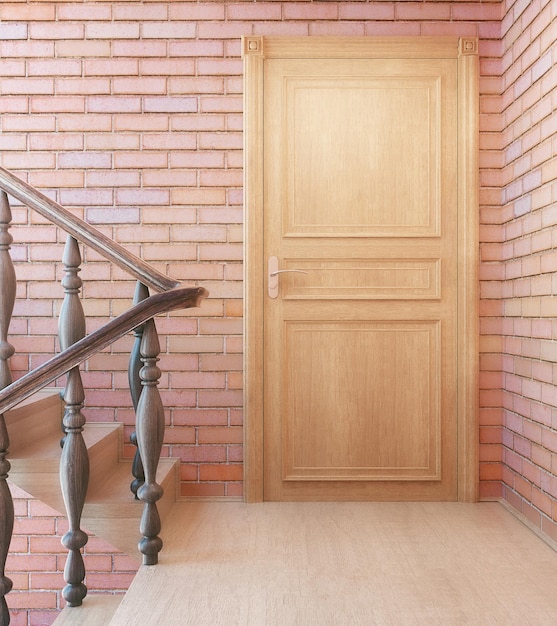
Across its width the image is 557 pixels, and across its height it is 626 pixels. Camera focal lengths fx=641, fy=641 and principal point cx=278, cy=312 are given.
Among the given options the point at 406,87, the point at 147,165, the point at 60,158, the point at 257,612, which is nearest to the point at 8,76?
the point at 60,158

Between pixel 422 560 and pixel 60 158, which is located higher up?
pixel 60 158

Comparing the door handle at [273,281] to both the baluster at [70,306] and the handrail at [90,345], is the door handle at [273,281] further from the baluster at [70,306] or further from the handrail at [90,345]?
the baluster at [70,306]

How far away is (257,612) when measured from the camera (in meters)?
1.84

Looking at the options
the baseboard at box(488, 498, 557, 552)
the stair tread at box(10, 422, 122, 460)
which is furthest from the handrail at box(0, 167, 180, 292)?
the baseboard at box(488, 498, 557, 552)

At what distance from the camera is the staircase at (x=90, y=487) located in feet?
7.13

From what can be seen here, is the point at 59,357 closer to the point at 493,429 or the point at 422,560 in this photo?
the point at 422,560

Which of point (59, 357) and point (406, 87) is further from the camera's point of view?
point (406, 87)

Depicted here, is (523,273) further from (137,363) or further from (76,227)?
(76,227)

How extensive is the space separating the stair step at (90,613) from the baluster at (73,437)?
2.7 inches

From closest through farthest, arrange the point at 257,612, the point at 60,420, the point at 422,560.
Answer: the point at 257,612 < the point at 422,560 < the point at 60,420

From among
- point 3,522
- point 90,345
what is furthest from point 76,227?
point 3,522

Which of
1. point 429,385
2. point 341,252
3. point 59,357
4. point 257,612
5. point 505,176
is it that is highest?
point 505,176

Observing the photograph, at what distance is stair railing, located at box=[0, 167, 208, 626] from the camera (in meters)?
1.91

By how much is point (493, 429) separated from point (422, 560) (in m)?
1.01
